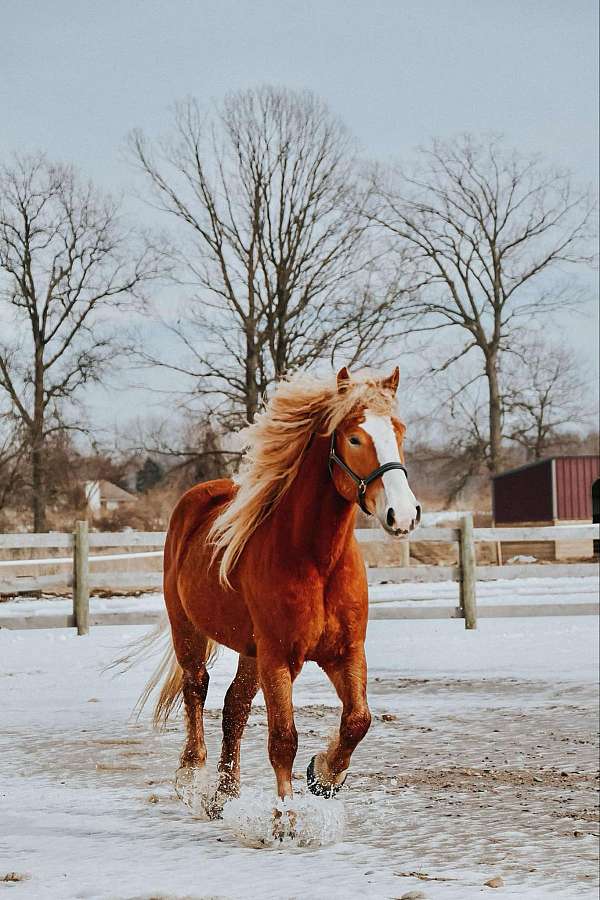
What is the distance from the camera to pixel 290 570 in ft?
5.25

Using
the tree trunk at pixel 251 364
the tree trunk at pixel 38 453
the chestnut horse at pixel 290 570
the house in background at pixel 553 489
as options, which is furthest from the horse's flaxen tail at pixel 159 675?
the house in background at pixel 553 489

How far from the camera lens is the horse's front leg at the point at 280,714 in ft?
5.25

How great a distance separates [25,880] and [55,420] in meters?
0.71

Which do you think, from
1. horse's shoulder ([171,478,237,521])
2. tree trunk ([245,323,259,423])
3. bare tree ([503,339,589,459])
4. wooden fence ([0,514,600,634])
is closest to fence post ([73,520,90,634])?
wooden fence ([0,514,600,634])

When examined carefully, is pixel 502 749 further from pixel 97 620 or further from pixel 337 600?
pixel 337 600

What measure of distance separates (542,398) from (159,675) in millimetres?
17963

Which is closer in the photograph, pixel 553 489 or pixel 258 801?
pixel 258 801

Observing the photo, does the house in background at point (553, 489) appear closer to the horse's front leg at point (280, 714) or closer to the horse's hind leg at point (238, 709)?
the horse's hind leg at point (238, 709)

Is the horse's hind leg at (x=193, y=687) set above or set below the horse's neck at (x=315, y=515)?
below

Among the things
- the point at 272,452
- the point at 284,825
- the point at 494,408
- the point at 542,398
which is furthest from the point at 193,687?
the point at 542,398

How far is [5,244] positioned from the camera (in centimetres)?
154

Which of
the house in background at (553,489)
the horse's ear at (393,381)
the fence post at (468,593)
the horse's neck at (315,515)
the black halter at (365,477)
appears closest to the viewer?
the black halter at (365,477)

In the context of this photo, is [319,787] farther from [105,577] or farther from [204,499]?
[105,577]

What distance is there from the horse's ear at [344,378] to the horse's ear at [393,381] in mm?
53
